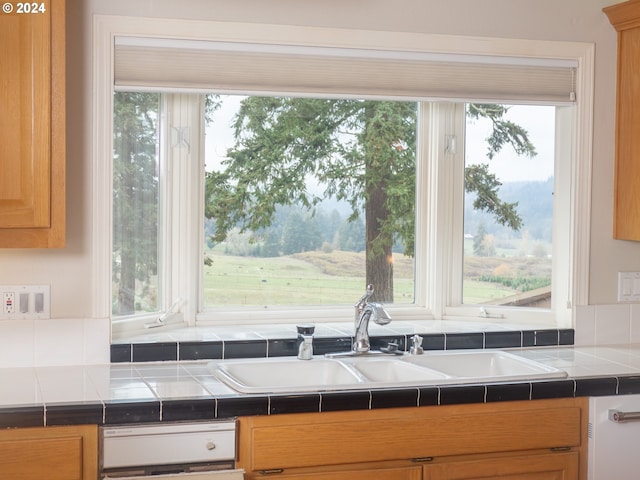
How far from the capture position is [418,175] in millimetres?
3623

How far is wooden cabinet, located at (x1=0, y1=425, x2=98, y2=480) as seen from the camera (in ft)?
7.68

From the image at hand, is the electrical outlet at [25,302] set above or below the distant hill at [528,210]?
below

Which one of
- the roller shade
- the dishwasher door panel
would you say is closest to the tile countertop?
the dishwasher door panel

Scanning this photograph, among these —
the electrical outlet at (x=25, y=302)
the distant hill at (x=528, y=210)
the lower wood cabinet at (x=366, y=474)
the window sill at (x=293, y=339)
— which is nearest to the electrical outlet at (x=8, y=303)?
the electrical outlet at (x=25, y=302)

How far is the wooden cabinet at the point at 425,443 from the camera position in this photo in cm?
254

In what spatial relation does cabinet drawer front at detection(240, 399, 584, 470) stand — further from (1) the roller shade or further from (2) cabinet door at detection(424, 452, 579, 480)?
(1) the roller shade

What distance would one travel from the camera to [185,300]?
3381mm

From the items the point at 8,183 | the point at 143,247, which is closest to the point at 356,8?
the point at 143,247

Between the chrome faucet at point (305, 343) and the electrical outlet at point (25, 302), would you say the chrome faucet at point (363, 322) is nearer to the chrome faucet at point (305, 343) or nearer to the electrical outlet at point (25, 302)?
the chrome faucet at point (305, 343)

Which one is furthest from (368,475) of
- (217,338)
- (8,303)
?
(8,303)

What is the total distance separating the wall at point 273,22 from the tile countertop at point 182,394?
12 cm

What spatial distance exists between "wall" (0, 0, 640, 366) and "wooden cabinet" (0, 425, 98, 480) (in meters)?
0.59

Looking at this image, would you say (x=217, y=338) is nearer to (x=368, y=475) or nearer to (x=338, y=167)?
(x=368, y=475)

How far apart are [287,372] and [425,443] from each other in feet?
1.87
